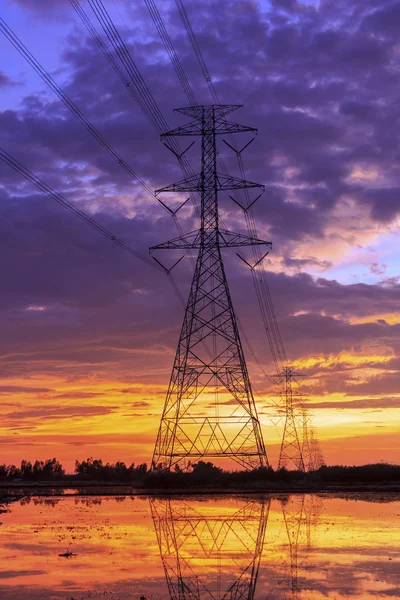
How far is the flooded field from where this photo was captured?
70.1ft

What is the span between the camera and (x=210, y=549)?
97.1 feet

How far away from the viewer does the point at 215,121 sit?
192 feet

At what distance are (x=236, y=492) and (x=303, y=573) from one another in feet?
144

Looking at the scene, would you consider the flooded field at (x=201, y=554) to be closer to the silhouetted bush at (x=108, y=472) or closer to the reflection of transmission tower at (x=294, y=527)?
the reflection of transmission tower at (x=294, y=527)

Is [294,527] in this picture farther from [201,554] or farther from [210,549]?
[201,554]

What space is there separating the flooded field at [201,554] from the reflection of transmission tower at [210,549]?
0.03m

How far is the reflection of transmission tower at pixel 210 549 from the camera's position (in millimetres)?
21522

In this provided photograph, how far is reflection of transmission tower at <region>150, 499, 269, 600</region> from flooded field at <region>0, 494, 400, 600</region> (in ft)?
0.11

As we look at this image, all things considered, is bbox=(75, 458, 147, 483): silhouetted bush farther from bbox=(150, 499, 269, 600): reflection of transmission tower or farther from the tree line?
bbox=(150, 499, 269, 600): reflection of transmission tower

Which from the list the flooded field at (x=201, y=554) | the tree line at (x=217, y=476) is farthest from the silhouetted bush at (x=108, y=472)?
the flooded field at (x=201, y=554)

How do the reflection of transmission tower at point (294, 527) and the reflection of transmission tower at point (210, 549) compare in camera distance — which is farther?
the reflection of transmission tower at point (294, 527)

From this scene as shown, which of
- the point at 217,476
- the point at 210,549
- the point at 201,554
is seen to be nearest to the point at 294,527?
the point at 210,549

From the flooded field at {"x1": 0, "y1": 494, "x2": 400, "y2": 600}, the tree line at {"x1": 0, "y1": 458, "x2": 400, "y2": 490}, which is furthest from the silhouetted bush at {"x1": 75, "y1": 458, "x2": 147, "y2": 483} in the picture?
the flooded field at {"x1": 0, "y1": 494, "x2": 400, "y2": 600}

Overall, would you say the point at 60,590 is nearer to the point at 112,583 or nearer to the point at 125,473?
the point at 112,583
